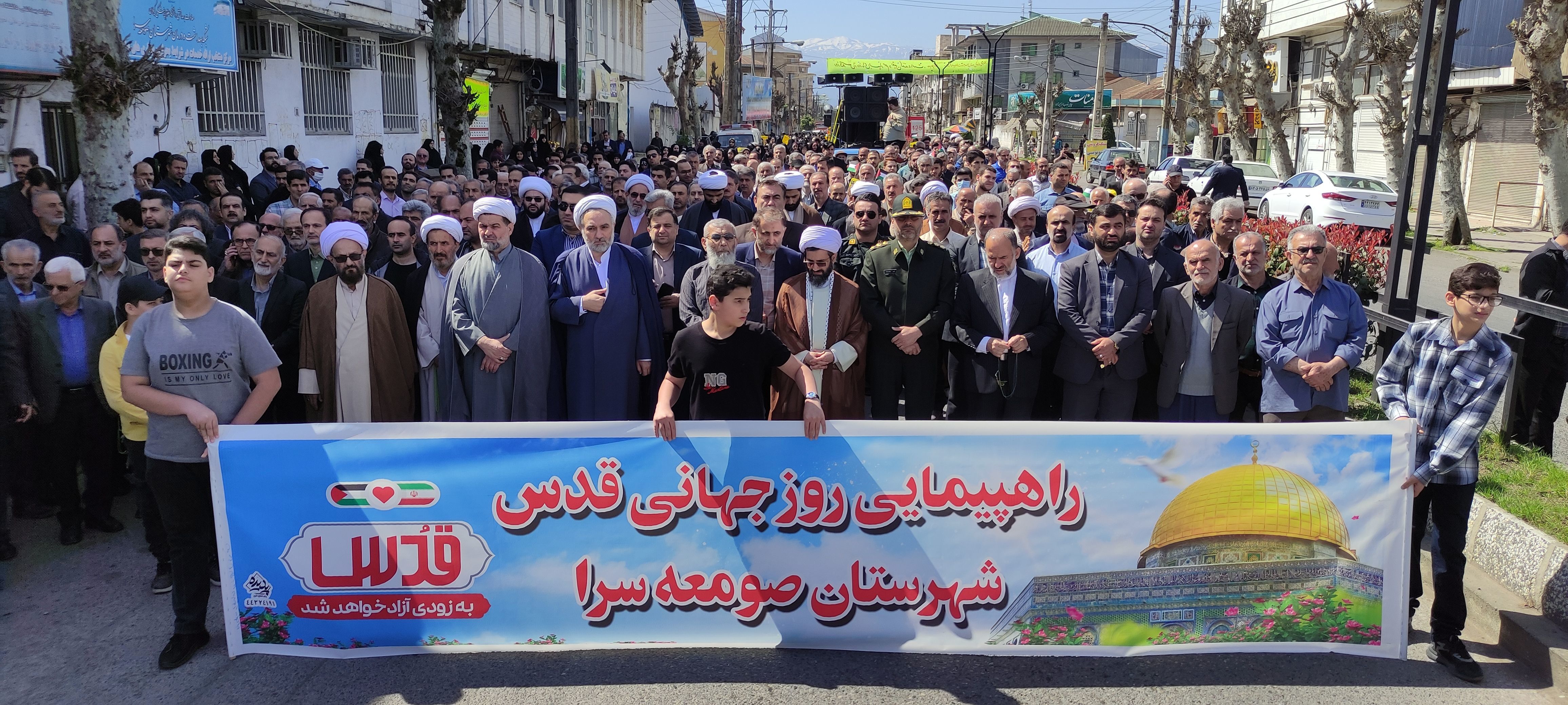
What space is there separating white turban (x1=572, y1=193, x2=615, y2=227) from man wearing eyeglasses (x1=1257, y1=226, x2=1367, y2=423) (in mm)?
3728

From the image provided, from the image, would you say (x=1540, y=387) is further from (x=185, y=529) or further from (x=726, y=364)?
(x=185, y=529)

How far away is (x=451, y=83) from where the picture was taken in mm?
16125

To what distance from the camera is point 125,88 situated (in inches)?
345

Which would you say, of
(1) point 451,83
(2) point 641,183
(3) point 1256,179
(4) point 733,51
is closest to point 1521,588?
(2) point 641,183

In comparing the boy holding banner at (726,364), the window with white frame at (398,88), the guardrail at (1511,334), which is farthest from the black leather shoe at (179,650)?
the window with white frame at (398,88)

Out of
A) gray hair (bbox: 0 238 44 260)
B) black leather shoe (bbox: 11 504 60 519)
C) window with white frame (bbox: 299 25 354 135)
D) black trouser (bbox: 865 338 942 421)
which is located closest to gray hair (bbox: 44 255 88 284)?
gray hair (bbox: 0 238 44 260)

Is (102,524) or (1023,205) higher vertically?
(1023,205)

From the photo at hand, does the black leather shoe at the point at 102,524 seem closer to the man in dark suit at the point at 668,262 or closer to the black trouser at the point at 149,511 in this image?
the black trouser at the point at 149,511

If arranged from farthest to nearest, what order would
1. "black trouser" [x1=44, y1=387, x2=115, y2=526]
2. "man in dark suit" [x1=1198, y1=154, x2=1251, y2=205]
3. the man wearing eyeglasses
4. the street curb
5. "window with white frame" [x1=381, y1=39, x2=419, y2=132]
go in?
"window with white frame" [x1=381, y1=39, x2=419, y2=132]
"man in dark suit" [x1=1198, y1=154, x2=1251, y2=205]
"black trouser" [x1=44, y1=387, x2=115, y2=526]
the man wearing eyeglasses
the street curb

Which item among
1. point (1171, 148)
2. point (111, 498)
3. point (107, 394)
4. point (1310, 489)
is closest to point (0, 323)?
point (107, 394)

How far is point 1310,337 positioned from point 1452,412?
1097 mm

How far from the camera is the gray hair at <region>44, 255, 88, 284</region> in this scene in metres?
5.77

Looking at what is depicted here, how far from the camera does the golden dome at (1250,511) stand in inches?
174

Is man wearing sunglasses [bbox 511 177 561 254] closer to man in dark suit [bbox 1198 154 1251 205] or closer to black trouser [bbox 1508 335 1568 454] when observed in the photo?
black trouser [bbox 1508 335 1568 454]
